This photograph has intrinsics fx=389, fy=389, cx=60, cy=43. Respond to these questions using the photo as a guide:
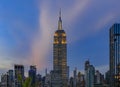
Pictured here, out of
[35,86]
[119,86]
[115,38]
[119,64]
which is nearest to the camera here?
[35,86]

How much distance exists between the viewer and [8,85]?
106375 mm

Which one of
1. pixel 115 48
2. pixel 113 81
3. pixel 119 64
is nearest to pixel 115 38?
Answer: pixel 115 48

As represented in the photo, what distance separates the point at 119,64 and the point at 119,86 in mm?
26781

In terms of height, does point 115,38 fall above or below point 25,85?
above

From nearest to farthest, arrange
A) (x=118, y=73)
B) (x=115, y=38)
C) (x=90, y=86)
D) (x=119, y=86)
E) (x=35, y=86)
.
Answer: (x=35, y=86), (x=119, y=86), (x=118, y=73), (x=90, y=86), (x=115, y=38)

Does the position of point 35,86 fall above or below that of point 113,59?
below

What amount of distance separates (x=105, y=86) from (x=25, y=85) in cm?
12754

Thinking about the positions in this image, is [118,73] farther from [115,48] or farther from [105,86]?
[115,48]

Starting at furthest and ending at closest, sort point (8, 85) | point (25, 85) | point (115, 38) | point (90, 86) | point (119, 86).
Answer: point (115, 38) < point (90, 86) < point (119, 86) < point (8, 85) < point (25, 85)

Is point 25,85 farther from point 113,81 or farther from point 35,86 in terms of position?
point 113,81

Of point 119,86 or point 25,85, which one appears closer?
point 25,85

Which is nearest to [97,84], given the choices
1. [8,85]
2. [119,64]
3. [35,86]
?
[119,64]

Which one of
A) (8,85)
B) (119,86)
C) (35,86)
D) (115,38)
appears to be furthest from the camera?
(115,38)

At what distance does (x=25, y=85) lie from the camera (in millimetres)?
20375
